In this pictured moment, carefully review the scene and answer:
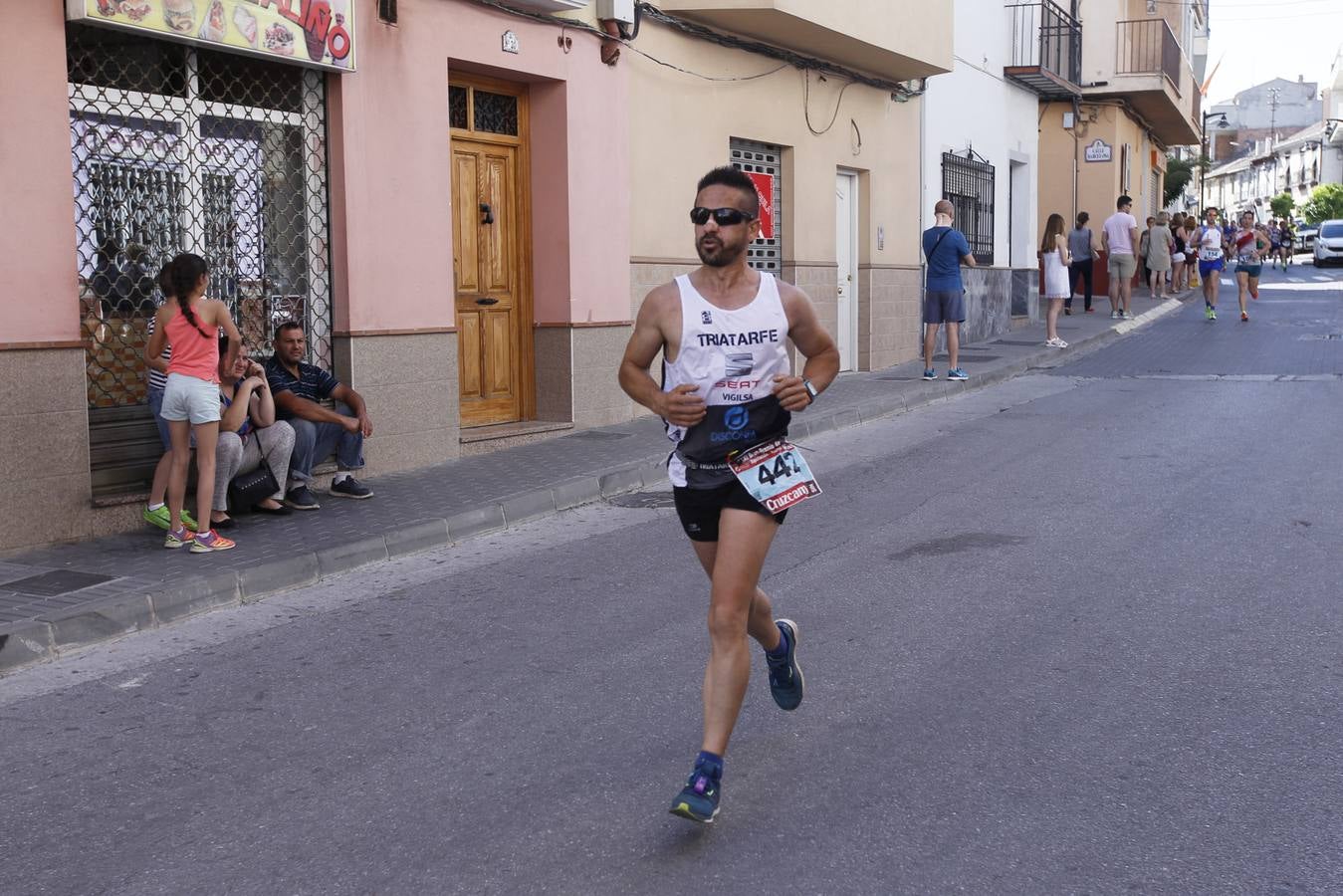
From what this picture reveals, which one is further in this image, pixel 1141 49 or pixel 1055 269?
pixel 1141 49

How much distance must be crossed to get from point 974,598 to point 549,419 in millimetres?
6362

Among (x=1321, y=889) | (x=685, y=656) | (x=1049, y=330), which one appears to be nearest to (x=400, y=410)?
(x=685, y=656)

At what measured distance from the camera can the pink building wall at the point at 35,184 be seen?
24.7ft

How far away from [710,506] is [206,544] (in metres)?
4.29

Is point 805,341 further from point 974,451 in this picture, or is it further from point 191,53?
point 974,451

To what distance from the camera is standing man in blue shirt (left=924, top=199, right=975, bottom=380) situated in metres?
15.4

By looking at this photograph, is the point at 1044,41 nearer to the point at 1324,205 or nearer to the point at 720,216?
the point at 720,216

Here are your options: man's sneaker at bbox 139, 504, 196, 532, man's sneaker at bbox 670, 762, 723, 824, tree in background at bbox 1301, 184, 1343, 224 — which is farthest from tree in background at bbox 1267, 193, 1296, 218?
man's sneaker at bbox 670, 762, 723, 824

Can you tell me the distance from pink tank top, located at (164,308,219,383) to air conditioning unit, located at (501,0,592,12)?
15.4 ft

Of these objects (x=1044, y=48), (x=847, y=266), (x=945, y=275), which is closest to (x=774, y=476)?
(x=945, y=275)

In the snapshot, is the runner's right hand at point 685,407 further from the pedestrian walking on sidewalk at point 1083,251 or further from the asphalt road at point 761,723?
the pedestrian walking on sidewalk at point 1083,251

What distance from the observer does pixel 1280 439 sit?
1098cm

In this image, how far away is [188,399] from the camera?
25.1 feet

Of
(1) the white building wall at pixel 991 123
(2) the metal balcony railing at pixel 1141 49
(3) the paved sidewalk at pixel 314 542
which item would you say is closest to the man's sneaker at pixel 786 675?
(3) the paved sidewalk at pixel 314 542
